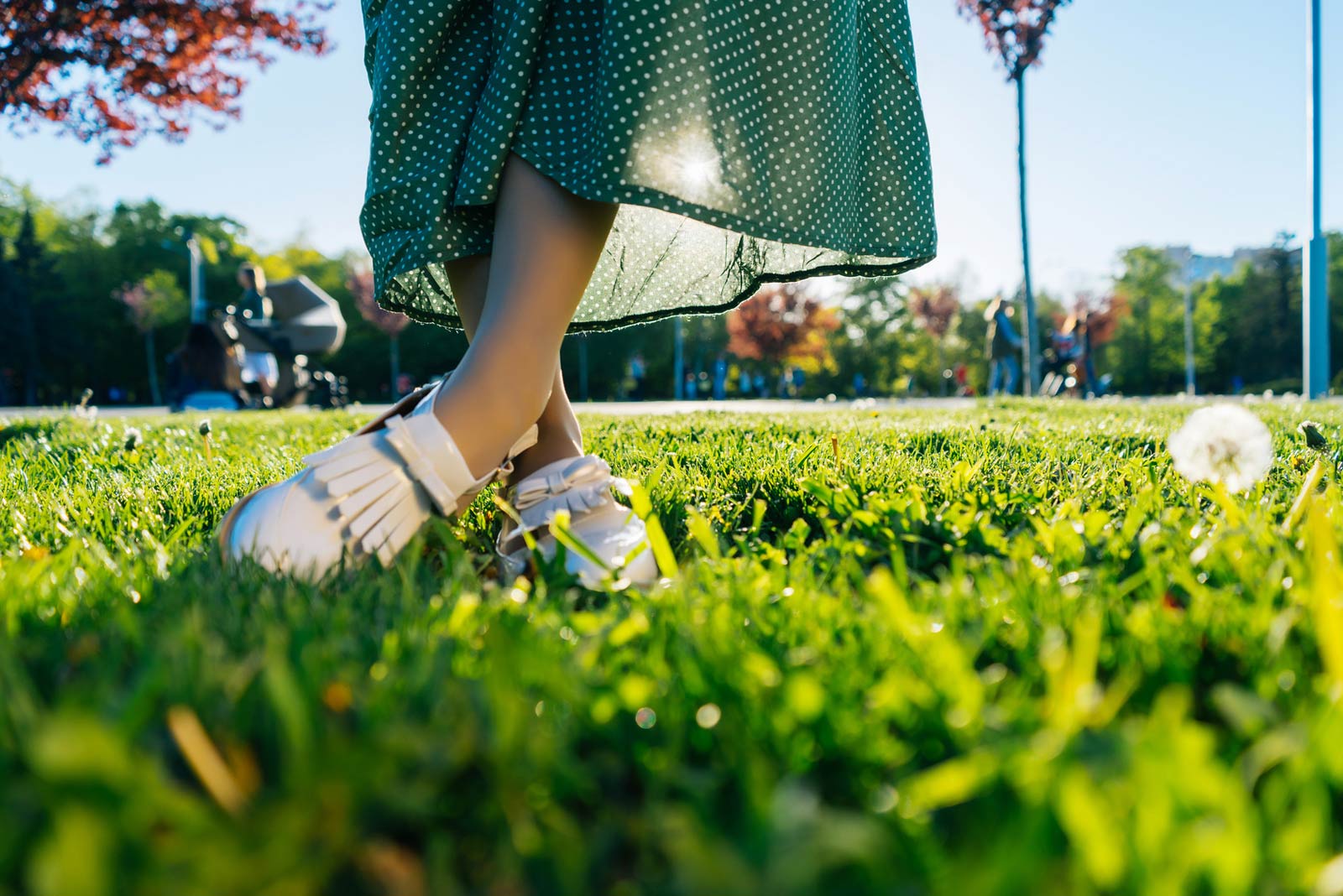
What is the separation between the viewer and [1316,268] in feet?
35.6

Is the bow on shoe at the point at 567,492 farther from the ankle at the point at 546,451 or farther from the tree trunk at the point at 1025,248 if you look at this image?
the tree trunk at the point at 1025,248

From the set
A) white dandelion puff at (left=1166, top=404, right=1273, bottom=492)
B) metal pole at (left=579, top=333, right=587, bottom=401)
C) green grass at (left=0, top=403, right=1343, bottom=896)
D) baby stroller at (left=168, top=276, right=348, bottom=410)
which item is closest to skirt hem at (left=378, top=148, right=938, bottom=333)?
green grass at (left=0, top=403, right=1343, bottom=896)

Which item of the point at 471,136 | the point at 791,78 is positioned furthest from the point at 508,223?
the point at 791,78

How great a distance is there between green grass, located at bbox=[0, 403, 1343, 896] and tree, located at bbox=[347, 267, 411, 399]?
3074 centimetres

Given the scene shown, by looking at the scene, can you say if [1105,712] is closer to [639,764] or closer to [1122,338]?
[639,764]

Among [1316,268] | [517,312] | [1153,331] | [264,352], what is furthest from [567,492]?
[1153,331]

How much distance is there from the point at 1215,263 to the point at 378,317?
5013 centimetres

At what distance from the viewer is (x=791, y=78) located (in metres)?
1.49

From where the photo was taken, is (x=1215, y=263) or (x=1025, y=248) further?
(x=1215, y=263)

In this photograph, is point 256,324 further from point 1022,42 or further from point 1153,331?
point 1153,331

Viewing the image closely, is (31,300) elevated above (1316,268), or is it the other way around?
(31,300)

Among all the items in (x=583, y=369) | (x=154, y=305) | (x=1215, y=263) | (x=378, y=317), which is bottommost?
(x=583, y=369)

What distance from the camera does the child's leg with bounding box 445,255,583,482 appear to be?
1.61 m

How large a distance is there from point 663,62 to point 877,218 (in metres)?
0.61
